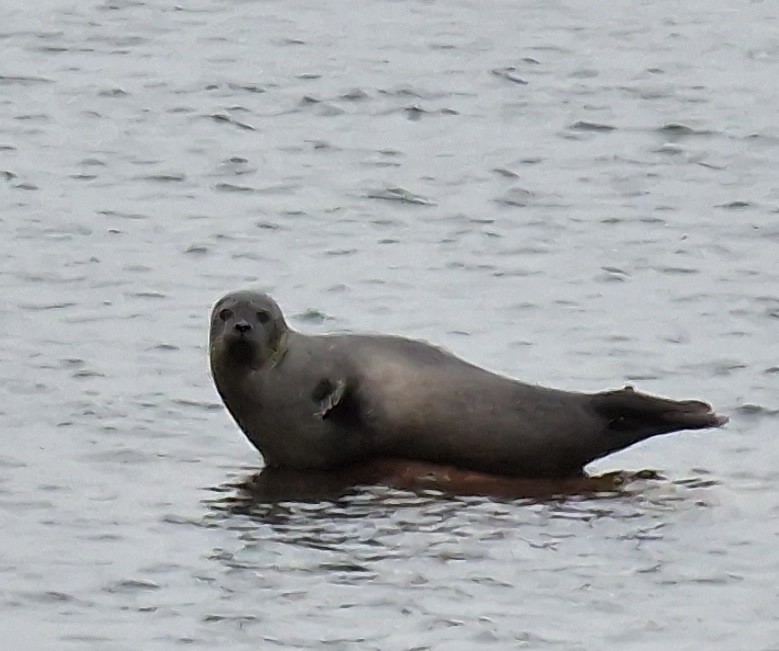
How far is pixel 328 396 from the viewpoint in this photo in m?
10.3

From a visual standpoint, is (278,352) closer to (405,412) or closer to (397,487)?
(405,412)

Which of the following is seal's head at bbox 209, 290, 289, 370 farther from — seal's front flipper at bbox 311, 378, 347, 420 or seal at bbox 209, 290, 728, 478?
seal's front flipper at bbox 311, 378, 347, 420

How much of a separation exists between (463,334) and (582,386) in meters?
1.15

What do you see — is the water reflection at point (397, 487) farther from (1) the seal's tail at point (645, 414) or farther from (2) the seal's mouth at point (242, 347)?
(2) the seal's mouth at point (242, 347)

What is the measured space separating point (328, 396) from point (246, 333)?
1.42ft

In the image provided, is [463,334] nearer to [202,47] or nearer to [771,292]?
[771,292]

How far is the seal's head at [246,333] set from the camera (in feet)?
34.0

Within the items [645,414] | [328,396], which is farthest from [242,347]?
[645,414]

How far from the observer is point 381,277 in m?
14.0

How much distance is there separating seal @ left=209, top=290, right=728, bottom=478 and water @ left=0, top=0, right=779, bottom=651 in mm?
317

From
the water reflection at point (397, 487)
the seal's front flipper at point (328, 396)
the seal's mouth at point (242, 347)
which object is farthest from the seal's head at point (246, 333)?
the water reflection at point (397, 487)

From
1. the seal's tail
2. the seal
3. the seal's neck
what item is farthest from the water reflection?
the seal's neck

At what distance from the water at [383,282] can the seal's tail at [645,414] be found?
10.6 inches

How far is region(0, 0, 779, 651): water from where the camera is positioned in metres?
8.77
